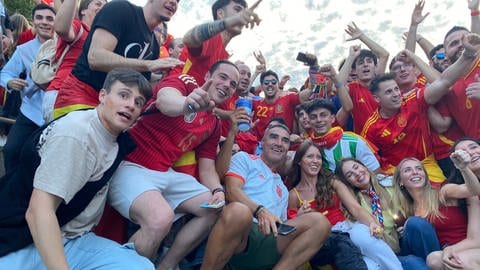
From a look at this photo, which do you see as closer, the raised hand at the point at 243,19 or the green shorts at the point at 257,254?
the raised hand at the point at 243,19

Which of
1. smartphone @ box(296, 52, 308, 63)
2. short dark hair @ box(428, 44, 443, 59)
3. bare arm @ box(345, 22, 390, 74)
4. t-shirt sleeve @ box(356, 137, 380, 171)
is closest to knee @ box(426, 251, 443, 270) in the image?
t-shirt sleeve @ box(356, 137, 380, 171)

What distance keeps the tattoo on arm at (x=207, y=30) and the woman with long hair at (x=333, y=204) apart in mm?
1739

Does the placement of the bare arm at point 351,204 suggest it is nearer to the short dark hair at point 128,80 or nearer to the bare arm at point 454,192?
the bare arm at point 454,192

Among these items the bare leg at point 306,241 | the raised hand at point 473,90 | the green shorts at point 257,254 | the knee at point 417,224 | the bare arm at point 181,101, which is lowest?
the green shorts at point 257,254

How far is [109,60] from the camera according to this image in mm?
3557

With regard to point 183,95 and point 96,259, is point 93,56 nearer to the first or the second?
point 183,95

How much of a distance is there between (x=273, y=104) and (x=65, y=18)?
4.03 metres

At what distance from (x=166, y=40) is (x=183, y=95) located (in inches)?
146

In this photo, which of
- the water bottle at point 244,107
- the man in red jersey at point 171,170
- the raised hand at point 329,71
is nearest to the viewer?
the man in red jersey at point 171,170

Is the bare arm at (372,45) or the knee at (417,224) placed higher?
the bare arm at (372,45)

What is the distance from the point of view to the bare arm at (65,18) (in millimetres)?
3814

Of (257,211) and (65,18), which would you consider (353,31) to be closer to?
(257,211)

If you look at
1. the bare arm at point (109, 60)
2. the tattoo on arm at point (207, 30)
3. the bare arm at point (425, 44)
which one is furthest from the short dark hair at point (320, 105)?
the bare arm at point (109, 60)

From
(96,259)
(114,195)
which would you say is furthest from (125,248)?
(114,195)
